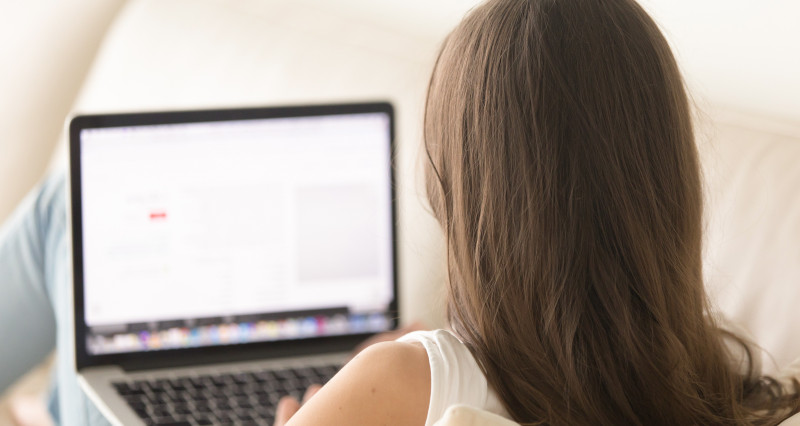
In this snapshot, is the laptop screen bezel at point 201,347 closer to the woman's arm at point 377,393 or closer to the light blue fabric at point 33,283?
the light blue fabric at point 33,283

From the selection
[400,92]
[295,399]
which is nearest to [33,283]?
[295,399]

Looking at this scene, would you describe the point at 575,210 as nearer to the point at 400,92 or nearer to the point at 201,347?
the point at 201,347

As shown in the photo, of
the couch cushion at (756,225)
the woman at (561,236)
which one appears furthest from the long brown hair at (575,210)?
the couch cushion at (756,225)

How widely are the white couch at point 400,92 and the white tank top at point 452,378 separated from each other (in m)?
0.23

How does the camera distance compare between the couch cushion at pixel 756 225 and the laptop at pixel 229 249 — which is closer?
the couch cushion at pixel 756 225

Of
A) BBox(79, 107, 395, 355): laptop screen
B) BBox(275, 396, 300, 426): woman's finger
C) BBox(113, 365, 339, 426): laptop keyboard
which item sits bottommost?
BBox(113, 365, 339, 426): laptop keyboard

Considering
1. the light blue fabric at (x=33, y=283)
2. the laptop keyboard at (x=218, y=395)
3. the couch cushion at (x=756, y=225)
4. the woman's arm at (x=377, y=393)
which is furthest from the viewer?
the light blue fabric at (x=33, y=283)

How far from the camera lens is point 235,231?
41.8 inches

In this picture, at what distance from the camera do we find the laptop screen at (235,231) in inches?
40.0

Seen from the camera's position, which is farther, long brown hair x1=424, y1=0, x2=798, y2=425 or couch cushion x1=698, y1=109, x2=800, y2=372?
couch cushion x1=698, y1=109, x2=800, y2=372

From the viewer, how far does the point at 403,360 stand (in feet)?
2.06

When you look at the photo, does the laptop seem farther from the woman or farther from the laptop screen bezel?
the woman

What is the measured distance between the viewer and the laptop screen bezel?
100 cm

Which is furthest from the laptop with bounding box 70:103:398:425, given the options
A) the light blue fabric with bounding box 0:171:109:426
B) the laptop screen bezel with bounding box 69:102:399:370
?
the light blue fabric with bounding box 0:171:109:426
